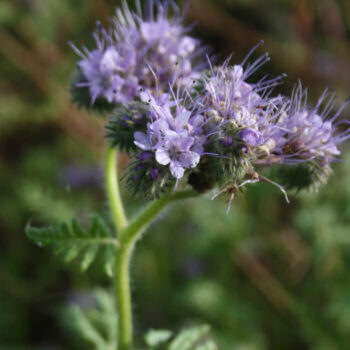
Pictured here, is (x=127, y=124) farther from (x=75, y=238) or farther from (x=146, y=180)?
(x=75, y=238)

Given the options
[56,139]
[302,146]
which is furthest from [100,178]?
[302,146]

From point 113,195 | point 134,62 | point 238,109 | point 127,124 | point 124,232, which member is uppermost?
point 134,62

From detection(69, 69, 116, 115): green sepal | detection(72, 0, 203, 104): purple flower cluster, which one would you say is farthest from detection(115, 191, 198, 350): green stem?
detection(69, 69, 116, 115): green sepal

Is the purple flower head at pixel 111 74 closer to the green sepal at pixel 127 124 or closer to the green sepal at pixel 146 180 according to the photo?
the green sepal at pixel 127 124

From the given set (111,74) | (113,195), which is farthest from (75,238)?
(111,74)

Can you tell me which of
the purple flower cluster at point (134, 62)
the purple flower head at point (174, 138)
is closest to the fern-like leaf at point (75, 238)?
the purple flower head at point (174, 138)

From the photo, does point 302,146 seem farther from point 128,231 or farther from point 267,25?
point 267,25

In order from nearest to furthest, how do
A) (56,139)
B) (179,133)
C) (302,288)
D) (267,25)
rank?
(179,133) < (302,288) < (56,139) < (267,25)
